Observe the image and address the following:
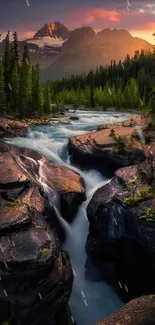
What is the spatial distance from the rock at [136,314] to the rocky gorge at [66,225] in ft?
0.11

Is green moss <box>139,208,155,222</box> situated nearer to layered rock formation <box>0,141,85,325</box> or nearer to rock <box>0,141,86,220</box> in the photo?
layered rock formation <box>0,141,85,325</box>

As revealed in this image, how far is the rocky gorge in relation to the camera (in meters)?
13.1

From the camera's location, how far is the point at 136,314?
11375 millimetres

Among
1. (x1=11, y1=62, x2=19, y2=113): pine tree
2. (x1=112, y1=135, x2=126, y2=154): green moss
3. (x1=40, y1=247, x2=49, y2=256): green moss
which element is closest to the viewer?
(x1=40, y1=247, x2=49, y2=256): green moss

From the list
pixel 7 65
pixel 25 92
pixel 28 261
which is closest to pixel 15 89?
pixel 25 92

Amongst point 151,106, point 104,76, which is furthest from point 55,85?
point 151,106

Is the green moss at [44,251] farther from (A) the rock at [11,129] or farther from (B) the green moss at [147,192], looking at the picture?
(A) the rock at [11,129]

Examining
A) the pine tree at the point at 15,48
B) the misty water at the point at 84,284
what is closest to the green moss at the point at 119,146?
the misty water at the point at 84,284

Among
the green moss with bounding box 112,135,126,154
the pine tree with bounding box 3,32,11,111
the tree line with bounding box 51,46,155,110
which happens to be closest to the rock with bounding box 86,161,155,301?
the green moss with bounding box 112,135,126,154

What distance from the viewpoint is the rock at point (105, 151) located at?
23.5 meters

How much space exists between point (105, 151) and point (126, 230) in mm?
8880

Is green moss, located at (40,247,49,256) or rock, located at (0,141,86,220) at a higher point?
rock, located at (0,141,86,220)

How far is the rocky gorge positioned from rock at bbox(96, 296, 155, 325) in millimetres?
33

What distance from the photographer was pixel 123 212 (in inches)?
661
